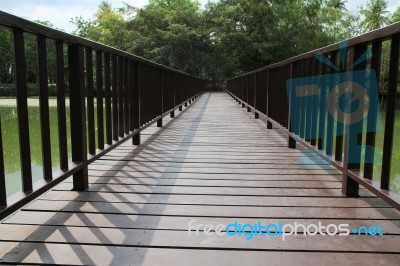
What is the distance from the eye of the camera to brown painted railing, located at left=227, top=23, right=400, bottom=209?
1.75m

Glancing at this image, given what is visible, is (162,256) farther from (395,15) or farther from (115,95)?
(395,15)

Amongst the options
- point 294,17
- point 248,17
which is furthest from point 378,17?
point 248,17

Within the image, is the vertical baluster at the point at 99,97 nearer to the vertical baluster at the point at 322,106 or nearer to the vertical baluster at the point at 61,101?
Result: the vertical baluster at the point at 61,101

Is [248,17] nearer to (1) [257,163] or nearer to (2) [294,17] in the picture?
(2) [294,17]

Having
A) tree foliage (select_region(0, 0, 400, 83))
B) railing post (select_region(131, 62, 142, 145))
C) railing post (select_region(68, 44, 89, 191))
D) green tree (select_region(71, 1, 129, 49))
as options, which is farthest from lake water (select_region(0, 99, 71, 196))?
green tree (select_region(71, 1, 129, 49))

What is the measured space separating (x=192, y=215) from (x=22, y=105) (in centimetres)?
91

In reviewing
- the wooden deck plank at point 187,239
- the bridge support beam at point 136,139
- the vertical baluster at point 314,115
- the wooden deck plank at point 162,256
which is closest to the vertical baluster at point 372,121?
the wooden deck plank at point 187,239

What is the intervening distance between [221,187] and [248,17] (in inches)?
954

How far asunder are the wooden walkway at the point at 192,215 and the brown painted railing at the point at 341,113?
169 millimetres

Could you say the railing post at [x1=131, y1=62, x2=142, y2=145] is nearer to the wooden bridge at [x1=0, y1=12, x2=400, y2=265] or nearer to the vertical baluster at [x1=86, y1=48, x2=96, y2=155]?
the wooden bridge at [x1=0, y1=12, x2=400, y2=265]

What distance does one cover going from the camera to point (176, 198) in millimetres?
2199

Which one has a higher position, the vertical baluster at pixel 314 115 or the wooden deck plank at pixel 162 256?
the vertical baluster at pixel 314 115

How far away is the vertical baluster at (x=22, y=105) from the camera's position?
1546 millimetres

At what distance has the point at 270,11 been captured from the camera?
25094 millimetres
